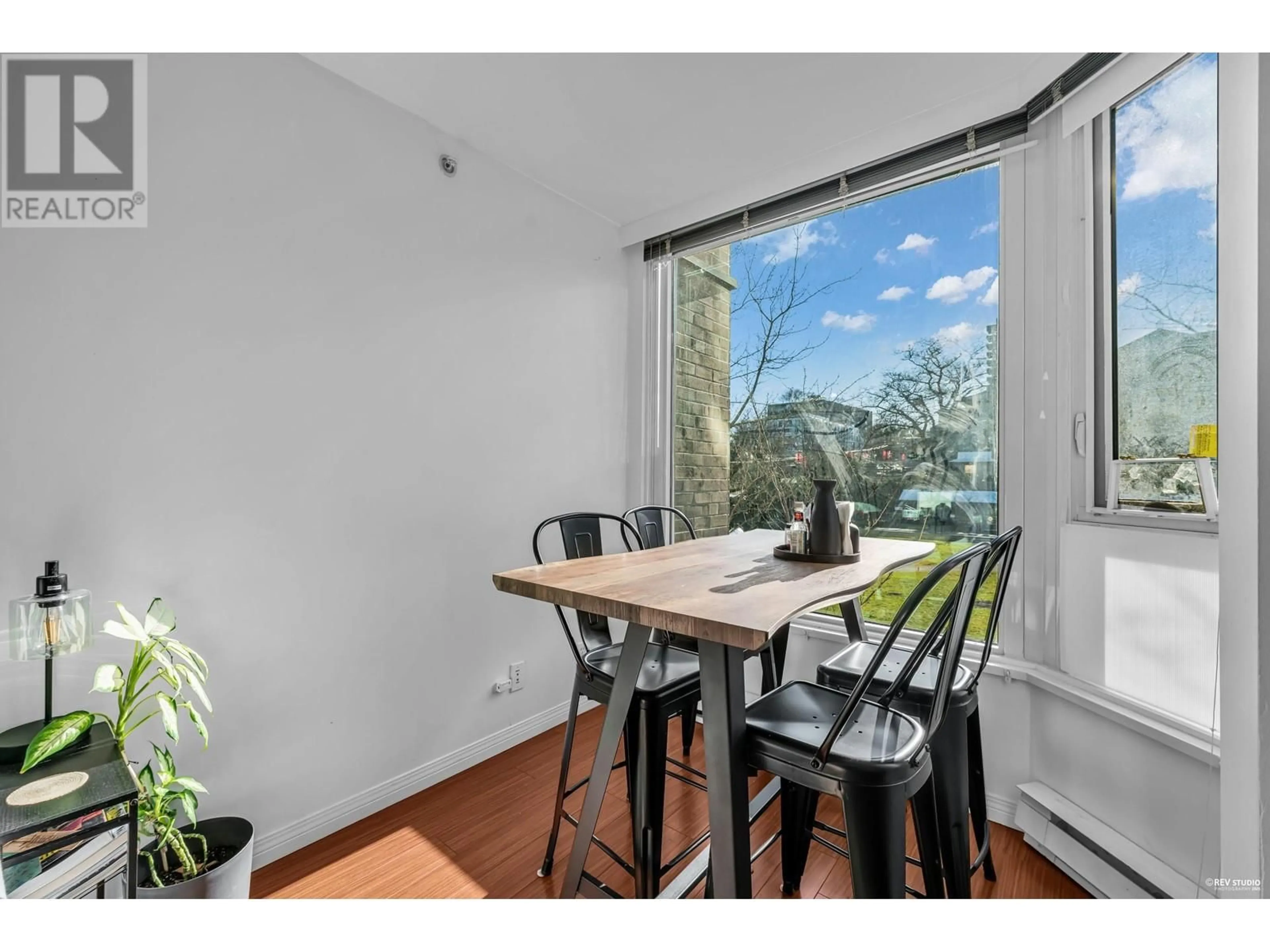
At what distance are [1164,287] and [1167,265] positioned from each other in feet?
0.20

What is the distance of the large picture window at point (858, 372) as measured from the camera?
2199mm

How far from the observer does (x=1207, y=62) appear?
5.09 feet

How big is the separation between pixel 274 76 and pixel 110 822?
2042mm

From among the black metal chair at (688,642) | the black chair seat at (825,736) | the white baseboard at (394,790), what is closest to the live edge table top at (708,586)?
the black chair seat at (825,736)

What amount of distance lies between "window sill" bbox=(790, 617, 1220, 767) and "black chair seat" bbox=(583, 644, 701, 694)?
3.38 ft

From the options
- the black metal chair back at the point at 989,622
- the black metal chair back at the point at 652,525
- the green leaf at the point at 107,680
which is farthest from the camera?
the black metal chair back at the point at 652,525

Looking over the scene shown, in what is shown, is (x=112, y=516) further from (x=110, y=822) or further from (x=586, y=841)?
(x=586, y=841)

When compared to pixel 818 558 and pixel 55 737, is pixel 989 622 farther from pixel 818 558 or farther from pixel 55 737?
pixel 55 737

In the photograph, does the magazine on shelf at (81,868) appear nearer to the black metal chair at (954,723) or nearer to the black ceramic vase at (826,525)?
the black metal chair at (954,723)

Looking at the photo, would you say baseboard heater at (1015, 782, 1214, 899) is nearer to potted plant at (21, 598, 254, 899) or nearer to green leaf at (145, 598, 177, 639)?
potted plant at (21, 598, 254, 899)

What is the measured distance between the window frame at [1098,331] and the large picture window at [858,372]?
288 mm

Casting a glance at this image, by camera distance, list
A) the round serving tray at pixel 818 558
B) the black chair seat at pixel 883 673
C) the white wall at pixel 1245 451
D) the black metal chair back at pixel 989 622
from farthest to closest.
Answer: the round serving tray at pixel 818 558
the black chair seat at pixel 883 673
the black metal chair back at pixel 989 622
the white wall at pixel 1245 451

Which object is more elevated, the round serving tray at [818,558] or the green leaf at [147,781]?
the round serving tray at [818,558]

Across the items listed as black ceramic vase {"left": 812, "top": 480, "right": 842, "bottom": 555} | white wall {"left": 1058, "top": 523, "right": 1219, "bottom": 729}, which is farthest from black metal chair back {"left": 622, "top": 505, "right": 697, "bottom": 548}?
→ white wall {"left": 1058, "top": 523, "right": 1219, "bottom": 729}
